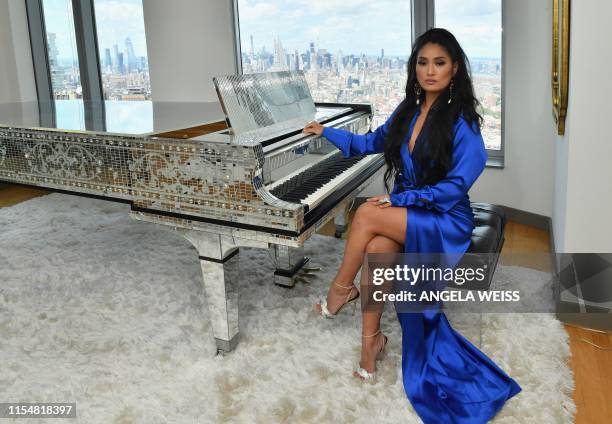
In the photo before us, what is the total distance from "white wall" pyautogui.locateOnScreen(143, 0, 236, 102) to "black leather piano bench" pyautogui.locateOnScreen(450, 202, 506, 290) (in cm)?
311

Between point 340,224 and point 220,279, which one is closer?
point 220,279

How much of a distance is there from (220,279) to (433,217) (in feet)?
2.85

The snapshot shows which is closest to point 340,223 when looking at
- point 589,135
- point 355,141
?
point 355,141

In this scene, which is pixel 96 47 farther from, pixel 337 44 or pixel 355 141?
pixel 355 141

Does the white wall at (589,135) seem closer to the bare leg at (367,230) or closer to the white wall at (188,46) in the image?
the bare leg at (367,230)

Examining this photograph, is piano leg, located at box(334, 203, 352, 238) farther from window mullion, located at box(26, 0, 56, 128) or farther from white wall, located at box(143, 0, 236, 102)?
window mullion, located at box(26, 0, 56, 128)

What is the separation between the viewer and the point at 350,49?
4.47 meters

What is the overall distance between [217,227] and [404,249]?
71cm

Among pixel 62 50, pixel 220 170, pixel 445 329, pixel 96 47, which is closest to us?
pixel 220 170

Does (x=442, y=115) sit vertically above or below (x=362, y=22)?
below

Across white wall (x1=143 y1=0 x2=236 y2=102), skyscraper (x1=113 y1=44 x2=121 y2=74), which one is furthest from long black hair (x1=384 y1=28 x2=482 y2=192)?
skyscraper (x1=113 y1=44 x2=121 y2=74)

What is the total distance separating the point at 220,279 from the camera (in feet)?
7.36

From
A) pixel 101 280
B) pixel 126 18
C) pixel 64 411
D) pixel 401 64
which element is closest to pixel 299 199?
pixel 64 411

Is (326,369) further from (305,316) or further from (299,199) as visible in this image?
(299,199)
